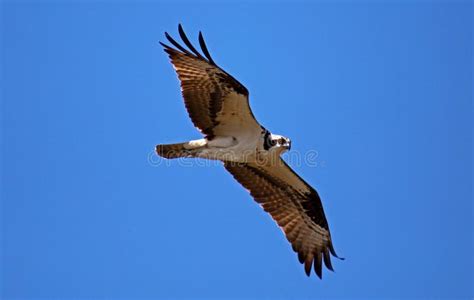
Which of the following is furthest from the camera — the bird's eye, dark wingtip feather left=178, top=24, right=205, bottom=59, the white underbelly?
the white underbelly

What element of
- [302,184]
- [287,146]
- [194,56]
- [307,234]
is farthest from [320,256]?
[194,56]

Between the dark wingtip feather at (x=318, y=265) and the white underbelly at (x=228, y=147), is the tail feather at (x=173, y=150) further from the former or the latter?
the dark wingtip feather at (x=318, y=265)

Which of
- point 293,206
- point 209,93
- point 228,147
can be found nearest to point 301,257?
point 293,206

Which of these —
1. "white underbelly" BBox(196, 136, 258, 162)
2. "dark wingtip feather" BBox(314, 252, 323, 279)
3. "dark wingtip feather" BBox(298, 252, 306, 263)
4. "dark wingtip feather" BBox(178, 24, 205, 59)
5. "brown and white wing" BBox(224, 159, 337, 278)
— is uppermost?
"dark wingtip feather" BBox(178, 24, 205, 59)

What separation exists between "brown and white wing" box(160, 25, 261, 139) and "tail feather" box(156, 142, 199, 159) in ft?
1.23

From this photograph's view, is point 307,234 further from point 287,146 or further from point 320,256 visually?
point 287,146

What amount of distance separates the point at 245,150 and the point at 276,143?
535 mm

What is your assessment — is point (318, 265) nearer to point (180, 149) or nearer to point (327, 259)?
point (327, 259)

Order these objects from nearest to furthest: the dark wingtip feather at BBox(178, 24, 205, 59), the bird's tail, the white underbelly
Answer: the dark wingtip feather at BBox(178, 24, 205, 59) → the bird's tail → the white underbelly

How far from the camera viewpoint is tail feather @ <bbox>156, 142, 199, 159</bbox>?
10164 mm

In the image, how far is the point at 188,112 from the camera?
1020 cm

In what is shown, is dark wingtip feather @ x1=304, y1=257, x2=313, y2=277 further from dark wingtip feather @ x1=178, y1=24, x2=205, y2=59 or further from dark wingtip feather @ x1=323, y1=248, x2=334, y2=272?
dark wingtip feather @ x1=178, y1=24, x2=205, y2=59

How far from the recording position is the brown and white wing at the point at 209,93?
9875 mm

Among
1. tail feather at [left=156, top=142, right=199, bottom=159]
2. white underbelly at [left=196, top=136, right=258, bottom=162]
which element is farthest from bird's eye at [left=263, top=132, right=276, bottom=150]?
tail feather at [left=156, top=142, right=199, bottom=159]
